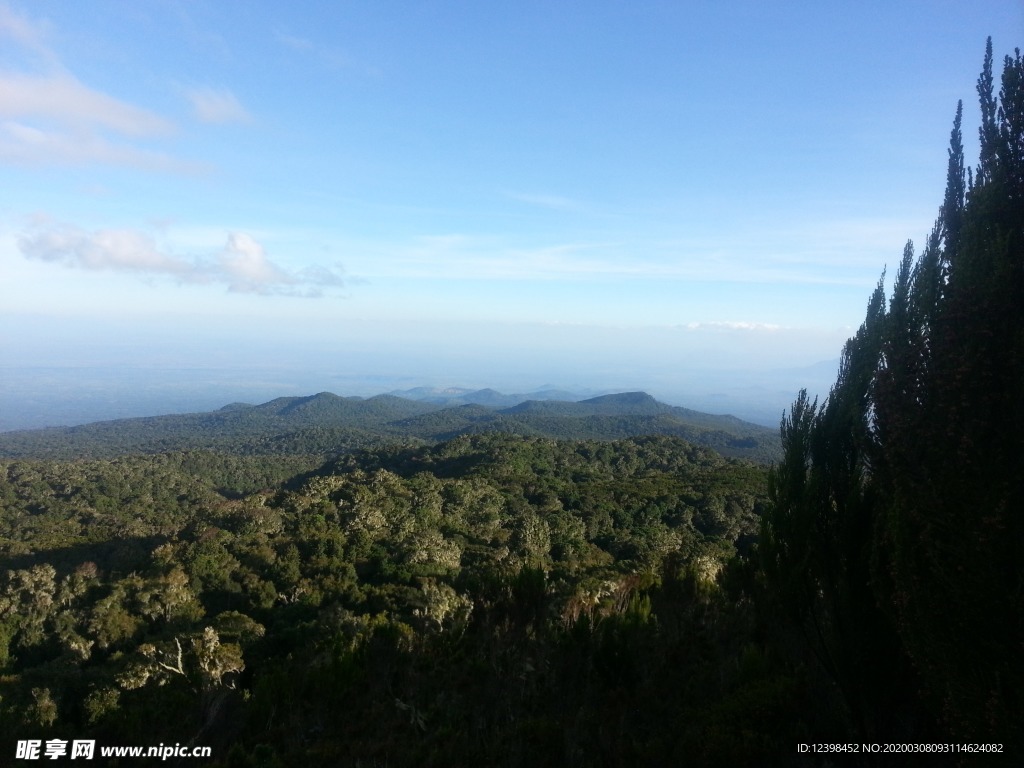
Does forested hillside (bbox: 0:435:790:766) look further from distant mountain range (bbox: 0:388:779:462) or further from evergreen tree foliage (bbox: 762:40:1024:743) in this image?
distant mountain range (bbox: 0:388:779:462)

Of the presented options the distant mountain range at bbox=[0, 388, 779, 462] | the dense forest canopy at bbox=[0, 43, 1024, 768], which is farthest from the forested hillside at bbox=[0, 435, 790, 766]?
the distant mountain range at bbox=[0, 388, 779, 462]

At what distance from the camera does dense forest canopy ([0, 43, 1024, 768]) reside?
3.07 meters

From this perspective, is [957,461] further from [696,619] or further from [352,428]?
[352,428]

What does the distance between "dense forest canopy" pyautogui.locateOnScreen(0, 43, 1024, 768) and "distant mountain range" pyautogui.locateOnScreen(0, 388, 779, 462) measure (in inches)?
1867

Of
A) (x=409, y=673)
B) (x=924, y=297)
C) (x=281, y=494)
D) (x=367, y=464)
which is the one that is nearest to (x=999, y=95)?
(x=924, y=297)

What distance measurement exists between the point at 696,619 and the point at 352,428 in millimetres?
74934

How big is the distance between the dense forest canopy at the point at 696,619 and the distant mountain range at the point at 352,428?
4741cm

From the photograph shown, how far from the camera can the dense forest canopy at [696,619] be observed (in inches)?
121

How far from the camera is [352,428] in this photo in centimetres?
7900

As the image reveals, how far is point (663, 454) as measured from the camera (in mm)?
45688

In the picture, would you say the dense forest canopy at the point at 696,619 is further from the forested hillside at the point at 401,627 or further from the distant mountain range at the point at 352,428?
the distant mountain range at the point at 352,428

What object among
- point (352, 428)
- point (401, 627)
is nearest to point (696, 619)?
point (401, 627)

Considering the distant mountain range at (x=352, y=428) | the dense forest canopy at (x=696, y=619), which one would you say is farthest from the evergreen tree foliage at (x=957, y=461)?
Answer: the distant mountain range at (x=352, y=428)

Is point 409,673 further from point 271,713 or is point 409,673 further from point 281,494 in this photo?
point 281,494
